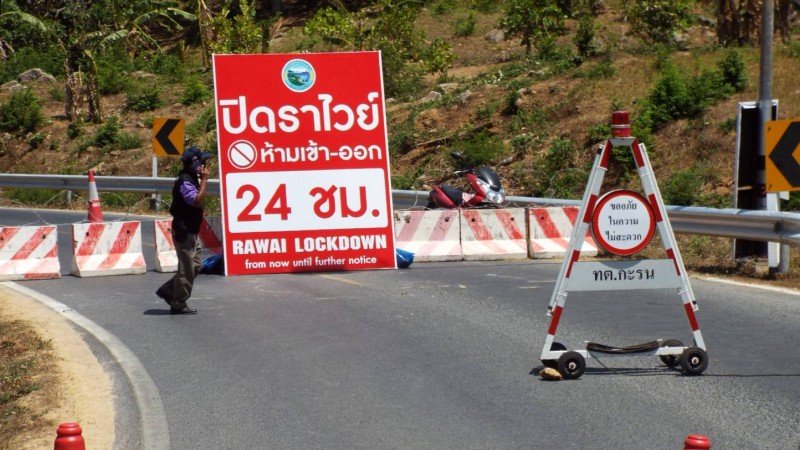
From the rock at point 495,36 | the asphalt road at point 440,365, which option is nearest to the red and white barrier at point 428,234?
the asphalt road at point 440,365

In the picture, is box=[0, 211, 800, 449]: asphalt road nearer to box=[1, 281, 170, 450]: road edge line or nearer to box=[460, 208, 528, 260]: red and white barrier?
box=[1, 281, 170, 450]: road edge line

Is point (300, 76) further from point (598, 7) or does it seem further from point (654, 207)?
point (598, 7)

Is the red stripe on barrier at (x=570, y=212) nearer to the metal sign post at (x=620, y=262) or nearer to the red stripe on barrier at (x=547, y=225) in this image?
the red stripe on barrier at (x=547, y=225)

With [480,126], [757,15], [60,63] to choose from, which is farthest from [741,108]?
[60,63]

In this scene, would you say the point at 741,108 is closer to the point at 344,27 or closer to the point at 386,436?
the point at 386,436

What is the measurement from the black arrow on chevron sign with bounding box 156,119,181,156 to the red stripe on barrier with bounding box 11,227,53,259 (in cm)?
1125

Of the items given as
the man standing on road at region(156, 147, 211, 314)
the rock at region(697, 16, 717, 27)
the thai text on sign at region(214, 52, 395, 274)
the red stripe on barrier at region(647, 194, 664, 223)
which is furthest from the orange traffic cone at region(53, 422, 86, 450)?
the rock at region(697, 16, 717, 27)

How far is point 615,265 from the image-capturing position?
8.86 meters

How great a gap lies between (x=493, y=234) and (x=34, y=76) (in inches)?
1382

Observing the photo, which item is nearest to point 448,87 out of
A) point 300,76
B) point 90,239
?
point 300,76

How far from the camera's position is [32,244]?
15.3 metres

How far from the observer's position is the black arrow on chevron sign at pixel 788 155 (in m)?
13.2

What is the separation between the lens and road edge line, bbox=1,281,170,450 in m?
7.46

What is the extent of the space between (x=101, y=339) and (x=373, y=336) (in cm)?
255
